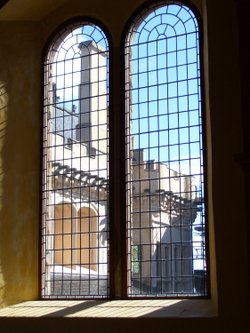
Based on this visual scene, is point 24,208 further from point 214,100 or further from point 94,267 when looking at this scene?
point 214,100

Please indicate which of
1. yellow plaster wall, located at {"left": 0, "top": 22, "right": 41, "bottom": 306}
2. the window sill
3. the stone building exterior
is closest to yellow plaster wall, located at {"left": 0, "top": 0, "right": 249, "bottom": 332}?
yellow plaster wall, located at {"left": 0, "top": 22, "right": 41, "bottom": 306}

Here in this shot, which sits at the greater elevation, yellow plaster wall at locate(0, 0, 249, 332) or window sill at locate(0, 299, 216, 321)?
yellow plaster wall at locate(0, 0, 249, 332)

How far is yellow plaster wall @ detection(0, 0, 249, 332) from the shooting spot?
242 inches

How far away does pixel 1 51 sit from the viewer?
8344 mm

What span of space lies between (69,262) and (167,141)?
70.0 inches

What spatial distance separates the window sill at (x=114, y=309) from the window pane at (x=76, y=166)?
0.30 metres

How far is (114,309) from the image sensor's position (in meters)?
7.01

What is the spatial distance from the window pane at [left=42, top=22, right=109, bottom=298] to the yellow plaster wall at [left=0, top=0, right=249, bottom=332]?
15cm

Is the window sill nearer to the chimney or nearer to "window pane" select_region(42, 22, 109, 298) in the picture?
"window pane" select_region(42, 22, 109, 298)

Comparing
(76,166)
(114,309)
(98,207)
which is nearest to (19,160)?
(76,166)

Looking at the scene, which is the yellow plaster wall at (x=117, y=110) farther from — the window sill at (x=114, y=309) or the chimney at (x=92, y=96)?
the chimney at (x=92, y=96)

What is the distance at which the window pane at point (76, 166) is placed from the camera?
308 inches

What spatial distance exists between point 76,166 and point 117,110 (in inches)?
32.6

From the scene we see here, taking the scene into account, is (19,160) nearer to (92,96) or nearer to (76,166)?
(76,166)
